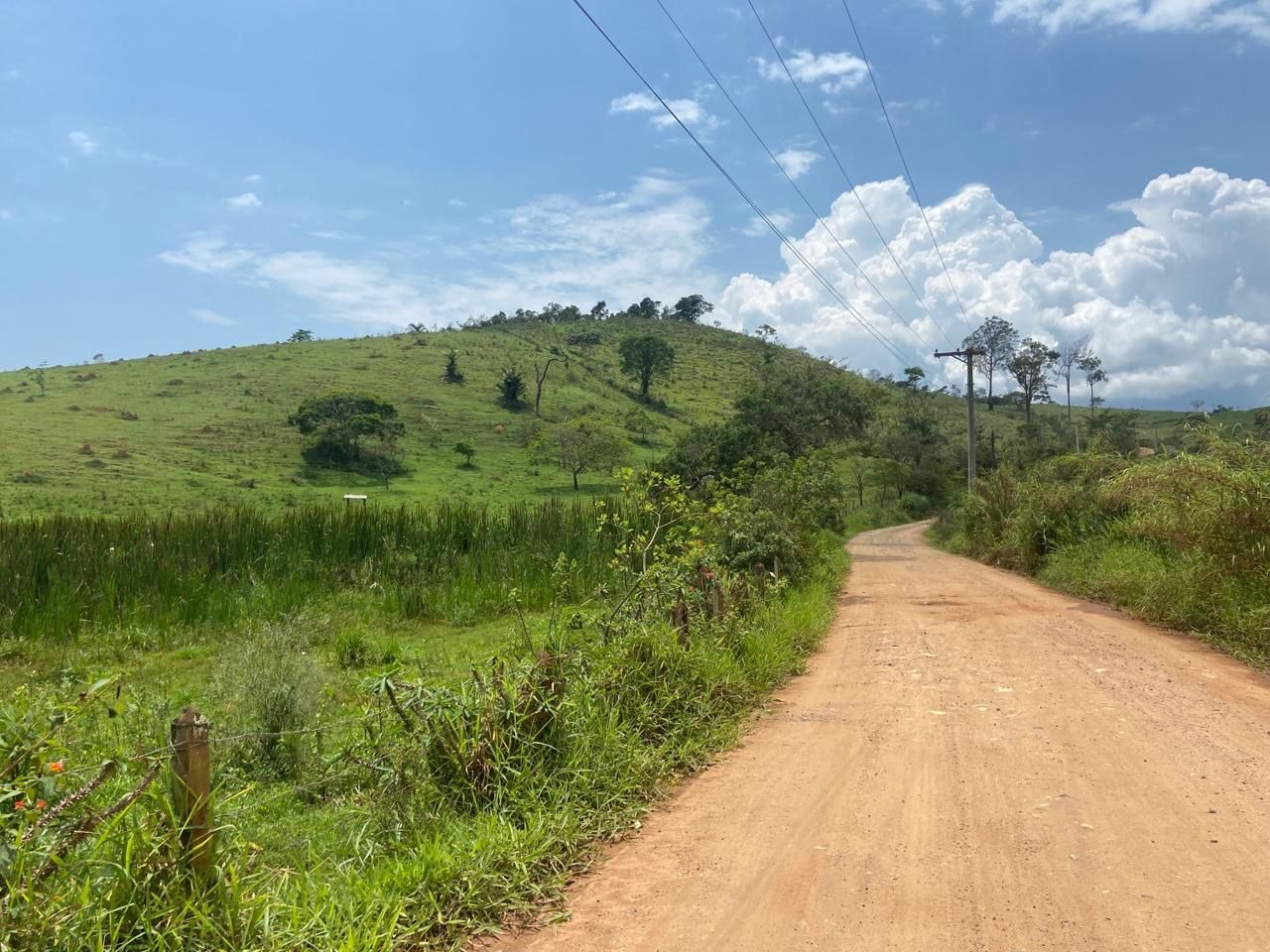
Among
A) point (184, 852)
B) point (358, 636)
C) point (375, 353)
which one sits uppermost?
point (375, 353)

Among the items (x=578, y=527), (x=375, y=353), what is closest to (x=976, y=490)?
(x=578, y=527)

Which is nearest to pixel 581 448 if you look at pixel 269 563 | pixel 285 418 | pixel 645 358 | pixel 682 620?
pixel 285 418

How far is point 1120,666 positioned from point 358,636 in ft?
27.1

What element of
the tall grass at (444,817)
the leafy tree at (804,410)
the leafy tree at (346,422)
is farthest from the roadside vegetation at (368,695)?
the leafy tree at (346,422)

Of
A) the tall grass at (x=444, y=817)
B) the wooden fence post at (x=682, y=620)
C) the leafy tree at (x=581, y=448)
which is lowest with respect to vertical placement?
the tall grass at (x=444, y=817)

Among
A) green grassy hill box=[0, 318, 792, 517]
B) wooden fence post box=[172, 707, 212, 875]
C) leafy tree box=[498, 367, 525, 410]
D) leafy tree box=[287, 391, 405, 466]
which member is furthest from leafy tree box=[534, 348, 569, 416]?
wooden fence post box=[172, 707, 212, 875]

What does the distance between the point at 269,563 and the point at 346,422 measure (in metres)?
32.5

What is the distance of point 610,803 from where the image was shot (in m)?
4.30

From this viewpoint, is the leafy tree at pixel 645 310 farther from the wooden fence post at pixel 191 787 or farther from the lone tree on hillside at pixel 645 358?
the wooden fence post at pixel 191 787

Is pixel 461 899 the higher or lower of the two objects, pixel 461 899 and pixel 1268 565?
the lower

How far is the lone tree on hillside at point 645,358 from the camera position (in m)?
67.8

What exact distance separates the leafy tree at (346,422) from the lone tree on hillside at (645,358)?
992 inches

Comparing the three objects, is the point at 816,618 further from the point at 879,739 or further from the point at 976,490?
the point at 976,490

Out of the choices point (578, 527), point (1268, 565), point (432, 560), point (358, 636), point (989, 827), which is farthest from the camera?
point (578, 527)
